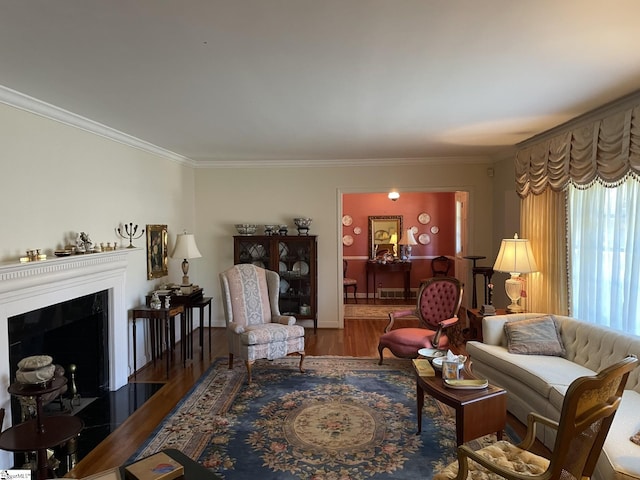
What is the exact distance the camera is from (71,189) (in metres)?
3.60

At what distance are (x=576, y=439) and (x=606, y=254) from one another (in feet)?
7.47

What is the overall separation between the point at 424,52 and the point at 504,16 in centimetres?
48

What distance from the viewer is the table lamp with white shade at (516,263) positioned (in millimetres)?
4211

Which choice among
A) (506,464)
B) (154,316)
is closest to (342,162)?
(154,316)

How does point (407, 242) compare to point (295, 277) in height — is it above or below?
above

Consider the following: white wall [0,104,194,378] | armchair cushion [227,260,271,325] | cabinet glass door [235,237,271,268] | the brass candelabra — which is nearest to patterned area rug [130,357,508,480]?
armchair cushion [227,260,271,325]

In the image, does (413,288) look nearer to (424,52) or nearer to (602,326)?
(602,326)

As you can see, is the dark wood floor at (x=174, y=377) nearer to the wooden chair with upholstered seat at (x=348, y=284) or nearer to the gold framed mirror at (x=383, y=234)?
the wooden chair with upholstered seat at (x=348, y=284)

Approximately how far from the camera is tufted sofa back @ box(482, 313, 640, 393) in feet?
9.59

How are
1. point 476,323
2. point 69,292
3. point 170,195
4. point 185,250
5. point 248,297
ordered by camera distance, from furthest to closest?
point 170,195
point 185,250
point 248,297
point 476,323
point 69,292

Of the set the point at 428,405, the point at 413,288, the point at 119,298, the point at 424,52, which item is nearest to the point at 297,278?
the point at 119,298

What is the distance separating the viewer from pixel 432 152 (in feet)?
18.4

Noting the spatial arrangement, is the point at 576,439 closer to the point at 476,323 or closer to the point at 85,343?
the point at 476,323

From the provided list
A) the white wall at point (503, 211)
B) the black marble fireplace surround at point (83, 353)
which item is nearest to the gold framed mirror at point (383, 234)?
the white wall at point (503, 211)
